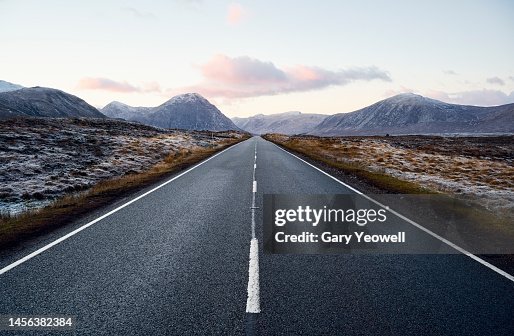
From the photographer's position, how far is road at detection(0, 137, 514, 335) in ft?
13.2

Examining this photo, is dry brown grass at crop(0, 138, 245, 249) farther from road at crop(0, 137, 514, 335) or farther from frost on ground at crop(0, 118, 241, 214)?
frost on ground at crop(0, 118, 241, 214)

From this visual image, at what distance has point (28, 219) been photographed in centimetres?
886

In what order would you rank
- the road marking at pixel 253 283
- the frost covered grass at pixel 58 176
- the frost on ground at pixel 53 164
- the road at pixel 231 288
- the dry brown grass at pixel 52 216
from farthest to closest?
1. the frost on ground at pixel 53 164
2. the frost covered grass at pixel 58 176
3. the dry brown grass at pixel 52 216
4. the road marking at pixel 253 283
5. the road at pixel 231 288

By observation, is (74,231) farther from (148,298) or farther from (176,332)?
(176,332)

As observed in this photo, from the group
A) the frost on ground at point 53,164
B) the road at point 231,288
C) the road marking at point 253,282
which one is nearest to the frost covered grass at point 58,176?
the frost on ground at point 53,164

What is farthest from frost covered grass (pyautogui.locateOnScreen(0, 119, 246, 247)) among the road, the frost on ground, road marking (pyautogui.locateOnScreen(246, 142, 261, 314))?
road marking (pyautogui.locateOnScreen(246, 142, 261, 314))

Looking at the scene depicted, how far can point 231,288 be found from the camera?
494 cm

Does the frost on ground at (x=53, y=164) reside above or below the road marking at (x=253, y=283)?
above

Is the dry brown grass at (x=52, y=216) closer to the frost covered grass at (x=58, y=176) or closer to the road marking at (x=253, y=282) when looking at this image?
the frost covered grass at (x=58, y=176)

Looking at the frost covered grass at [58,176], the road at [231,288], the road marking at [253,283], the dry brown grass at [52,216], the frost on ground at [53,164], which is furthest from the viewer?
the frost on ground at [53,164]

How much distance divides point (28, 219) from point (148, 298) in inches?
247

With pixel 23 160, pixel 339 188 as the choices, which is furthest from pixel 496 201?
pixel 23 160

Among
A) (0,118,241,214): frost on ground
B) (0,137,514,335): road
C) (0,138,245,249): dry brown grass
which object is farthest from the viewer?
(0,118,241,214): frost on ground

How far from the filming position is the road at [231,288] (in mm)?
4027
